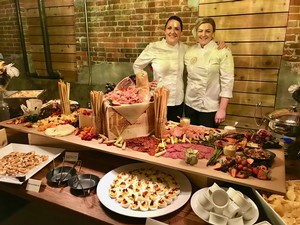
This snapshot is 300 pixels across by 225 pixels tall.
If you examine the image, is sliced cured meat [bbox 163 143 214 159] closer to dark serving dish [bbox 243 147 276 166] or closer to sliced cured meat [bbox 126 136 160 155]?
sliced cured meat [bbox 126 136 160 155]

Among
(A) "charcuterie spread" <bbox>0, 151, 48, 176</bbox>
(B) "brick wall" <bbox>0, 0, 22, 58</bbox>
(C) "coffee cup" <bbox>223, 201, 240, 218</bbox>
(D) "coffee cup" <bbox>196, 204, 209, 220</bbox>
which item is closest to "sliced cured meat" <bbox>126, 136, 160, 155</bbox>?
(D) "coffee cup" <bbox>196, 204, 209, 220</bbox>

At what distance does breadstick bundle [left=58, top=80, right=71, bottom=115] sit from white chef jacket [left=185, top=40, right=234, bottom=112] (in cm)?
118

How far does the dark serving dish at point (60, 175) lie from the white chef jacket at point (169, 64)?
4.24 ft

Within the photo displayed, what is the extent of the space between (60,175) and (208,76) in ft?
5.12

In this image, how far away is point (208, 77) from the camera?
2.37 m

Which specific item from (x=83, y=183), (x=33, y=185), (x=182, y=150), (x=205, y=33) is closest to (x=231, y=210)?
(x=182, y=150)

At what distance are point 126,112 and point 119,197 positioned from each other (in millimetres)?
493

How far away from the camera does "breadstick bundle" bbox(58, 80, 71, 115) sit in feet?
6.37

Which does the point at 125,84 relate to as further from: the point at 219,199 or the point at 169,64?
the point at 219,199

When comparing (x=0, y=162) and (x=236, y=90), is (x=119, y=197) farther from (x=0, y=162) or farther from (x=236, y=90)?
(x=236, y=90)

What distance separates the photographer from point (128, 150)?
1.46 m

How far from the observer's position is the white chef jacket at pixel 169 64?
8.17 feet

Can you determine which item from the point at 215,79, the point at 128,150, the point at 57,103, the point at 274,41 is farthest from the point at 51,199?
the point at 274,41

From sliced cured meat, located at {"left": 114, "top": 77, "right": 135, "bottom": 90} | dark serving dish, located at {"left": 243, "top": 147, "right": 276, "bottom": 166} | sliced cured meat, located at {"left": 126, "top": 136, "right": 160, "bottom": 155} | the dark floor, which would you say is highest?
sliced cured meat, located at {"left": 114, "top": 77, "right": 135, "bottom": 90}
